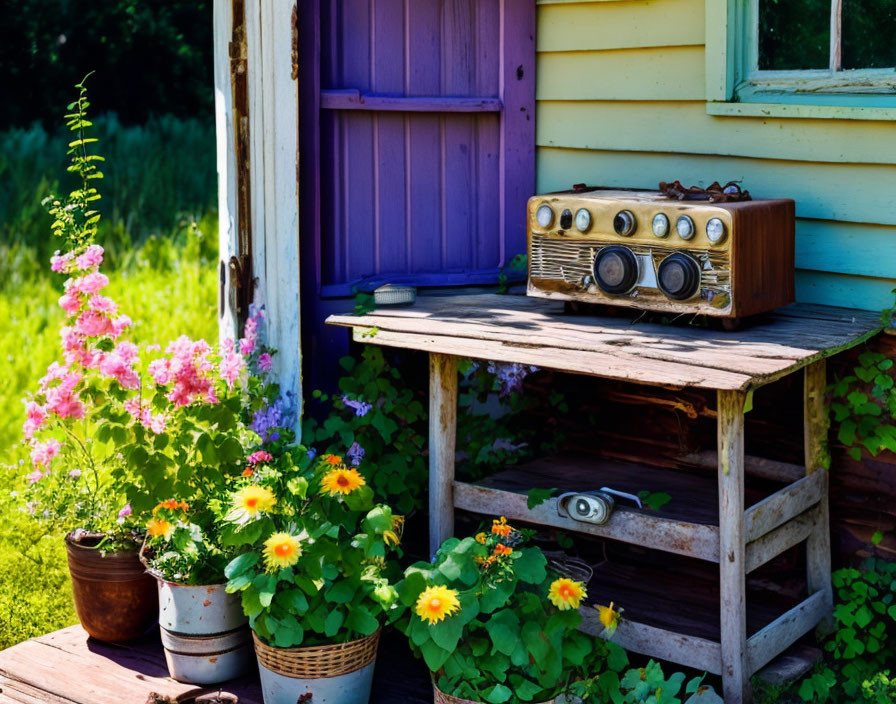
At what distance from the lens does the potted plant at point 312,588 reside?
136 inches

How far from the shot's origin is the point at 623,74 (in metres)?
4.60

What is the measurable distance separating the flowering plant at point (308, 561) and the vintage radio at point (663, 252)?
1.02 meters

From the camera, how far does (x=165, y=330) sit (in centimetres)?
736

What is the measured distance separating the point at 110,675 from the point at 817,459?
7.90 feet

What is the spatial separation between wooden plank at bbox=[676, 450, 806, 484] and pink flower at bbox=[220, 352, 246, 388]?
166 centimetres

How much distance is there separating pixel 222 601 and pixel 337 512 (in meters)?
0.47

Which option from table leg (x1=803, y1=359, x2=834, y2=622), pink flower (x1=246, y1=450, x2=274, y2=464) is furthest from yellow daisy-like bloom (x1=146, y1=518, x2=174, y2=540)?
table leg (x1=803, y1=359, x2=834, y2=622)

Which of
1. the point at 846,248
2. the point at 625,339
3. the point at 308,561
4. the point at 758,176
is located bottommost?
the point at 308,561

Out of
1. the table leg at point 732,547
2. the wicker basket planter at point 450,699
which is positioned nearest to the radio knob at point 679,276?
the table leg at point 732,547

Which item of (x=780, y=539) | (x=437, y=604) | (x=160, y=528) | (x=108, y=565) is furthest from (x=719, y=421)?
(x=108, y=565)

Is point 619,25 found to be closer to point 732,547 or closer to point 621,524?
point 621,524

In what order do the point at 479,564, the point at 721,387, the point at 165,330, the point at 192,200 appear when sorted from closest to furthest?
1. the point at 721,387
2. the point at 479,564
3. the point at 165,330
4. the point at 192,200

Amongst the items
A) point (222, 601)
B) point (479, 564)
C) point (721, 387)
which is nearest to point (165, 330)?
point (222, 601)

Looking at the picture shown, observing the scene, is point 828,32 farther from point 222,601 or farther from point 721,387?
point 222,601
